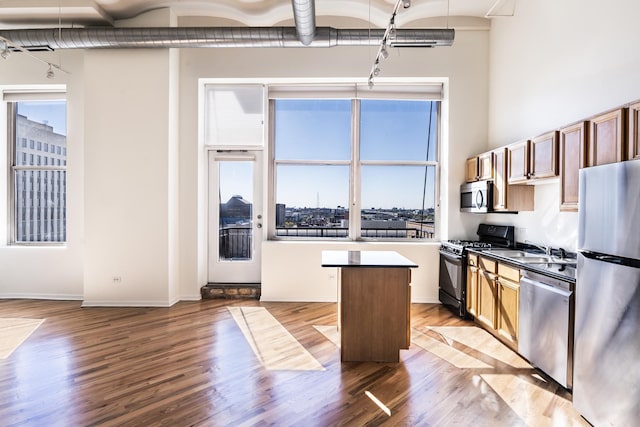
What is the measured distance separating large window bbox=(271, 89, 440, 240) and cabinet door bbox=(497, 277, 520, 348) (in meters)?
1.95

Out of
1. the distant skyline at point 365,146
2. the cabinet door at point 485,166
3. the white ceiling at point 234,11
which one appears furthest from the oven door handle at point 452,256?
the white ceiling at point 234,11

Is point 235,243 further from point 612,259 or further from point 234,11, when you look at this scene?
point 612,259

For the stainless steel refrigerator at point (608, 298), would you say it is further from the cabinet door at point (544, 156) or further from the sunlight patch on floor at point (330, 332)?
the sunlight patch on floor at point (330, 332)

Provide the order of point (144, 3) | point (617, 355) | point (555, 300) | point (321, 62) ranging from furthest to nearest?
point (321, 62)
point (144, 3)
point (555, 300)
point (617, 355)

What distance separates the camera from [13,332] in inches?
147

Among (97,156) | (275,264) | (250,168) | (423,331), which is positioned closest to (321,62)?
(250,168)

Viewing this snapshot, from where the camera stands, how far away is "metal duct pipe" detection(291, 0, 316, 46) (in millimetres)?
3441

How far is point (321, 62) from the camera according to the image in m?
4.94

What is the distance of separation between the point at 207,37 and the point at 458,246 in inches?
163

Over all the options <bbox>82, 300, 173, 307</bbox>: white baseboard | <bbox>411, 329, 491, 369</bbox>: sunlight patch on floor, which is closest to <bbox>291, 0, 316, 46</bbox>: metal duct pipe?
<bbox>411, 329, 491, 369</bbox>: sunlight patch on floor

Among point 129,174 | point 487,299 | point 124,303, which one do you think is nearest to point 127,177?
point 129,174

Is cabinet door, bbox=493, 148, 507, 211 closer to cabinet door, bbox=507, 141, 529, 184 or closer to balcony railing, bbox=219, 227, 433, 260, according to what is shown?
cabinet door, bbox=507, 141, 529, 184

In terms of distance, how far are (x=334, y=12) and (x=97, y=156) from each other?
3.87 m

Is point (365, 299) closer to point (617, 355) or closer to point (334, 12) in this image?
point (617, 355)
